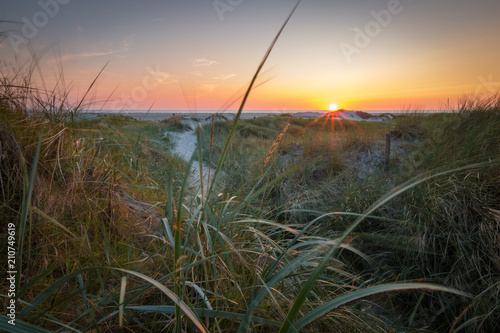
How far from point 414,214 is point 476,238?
1.62 feet

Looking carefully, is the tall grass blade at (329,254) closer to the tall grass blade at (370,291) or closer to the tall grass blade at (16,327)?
the tall grass blade at (370,291)

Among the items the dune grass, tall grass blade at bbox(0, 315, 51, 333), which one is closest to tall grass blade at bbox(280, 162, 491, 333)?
the dune grass

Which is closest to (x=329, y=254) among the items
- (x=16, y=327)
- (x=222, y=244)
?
(x=222, y=244)

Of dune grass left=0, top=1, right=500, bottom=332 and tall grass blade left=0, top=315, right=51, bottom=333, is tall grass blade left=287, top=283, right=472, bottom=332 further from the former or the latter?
tall grass blade left=0, top=315, right=51, bottom=333

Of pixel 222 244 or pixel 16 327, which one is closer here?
pixel 16 327

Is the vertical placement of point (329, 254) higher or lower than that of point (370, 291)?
higher

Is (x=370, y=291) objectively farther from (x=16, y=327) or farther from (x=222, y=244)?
(x=16, y=327)

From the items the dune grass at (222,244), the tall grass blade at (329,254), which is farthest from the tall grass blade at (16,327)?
the tall grass blade at (329,254)

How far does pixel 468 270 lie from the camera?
2.12m

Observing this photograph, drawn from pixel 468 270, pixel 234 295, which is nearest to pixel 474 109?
pixel 468 270

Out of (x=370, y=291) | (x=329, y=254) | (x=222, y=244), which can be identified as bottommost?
(x=222, y=244)

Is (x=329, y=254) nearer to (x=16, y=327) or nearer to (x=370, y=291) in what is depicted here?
(x=370, y=291)

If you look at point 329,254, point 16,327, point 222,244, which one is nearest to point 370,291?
point 329,254

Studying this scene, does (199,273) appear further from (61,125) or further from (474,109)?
(474,109)
